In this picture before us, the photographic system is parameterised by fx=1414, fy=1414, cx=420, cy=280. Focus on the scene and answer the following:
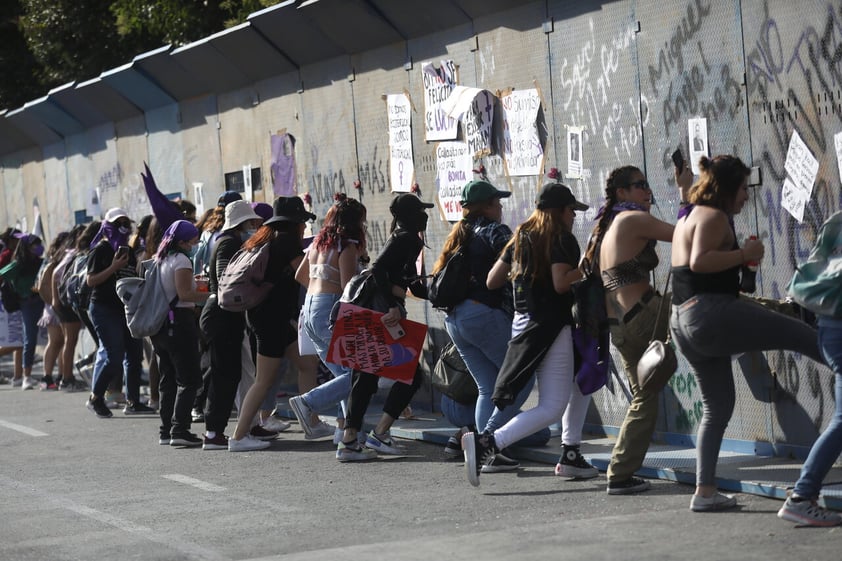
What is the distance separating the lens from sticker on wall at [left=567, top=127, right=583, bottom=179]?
32.9 feet

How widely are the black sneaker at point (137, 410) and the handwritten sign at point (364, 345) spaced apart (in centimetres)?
439

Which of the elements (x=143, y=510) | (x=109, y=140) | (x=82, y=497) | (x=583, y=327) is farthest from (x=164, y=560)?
(x=109, y=140)

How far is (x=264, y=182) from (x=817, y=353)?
8884 millimetres

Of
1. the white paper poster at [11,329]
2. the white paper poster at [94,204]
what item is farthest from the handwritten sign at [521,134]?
the white paper poster at [94,204]

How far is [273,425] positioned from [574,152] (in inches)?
134

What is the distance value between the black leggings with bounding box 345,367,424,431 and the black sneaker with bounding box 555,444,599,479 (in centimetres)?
167

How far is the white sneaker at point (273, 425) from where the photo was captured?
11469 mm

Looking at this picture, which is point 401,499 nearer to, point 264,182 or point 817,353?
point 817,353

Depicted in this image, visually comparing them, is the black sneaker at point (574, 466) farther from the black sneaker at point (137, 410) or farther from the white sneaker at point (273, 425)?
the black sneaker at point (137, 410)

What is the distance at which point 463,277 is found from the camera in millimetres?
8961

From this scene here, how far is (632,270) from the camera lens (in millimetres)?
7746

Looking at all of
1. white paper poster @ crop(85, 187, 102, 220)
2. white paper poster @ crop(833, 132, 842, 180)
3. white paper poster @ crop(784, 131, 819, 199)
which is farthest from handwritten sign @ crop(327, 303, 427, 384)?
white paper poster @ crop(85, 187, 102, 220)

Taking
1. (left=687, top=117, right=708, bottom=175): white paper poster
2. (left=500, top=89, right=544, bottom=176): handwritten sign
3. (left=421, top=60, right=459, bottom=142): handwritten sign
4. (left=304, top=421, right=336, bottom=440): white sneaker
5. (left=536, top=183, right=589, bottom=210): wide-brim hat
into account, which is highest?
(left=421, top=60, right=459, bottom=142): handwritten sign

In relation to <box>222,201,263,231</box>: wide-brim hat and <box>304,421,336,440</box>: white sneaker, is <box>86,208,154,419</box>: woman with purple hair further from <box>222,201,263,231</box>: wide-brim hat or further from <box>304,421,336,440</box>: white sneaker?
<box>304,421,336,440</box>: white sneaker
